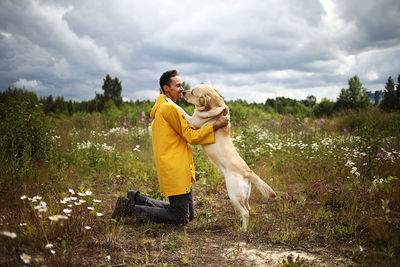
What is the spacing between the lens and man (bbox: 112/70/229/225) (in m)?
3.48

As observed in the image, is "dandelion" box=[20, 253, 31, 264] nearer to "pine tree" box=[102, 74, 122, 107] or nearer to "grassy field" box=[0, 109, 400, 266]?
"grassy field" box=[0, 109, 400, 266]

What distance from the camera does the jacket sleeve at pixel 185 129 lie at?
11.3ft

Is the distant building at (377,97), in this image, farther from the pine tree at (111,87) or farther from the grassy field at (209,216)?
the pine tree at (111,87)

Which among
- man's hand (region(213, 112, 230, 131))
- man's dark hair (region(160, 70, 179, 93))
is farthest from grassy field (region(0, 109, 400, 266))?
man's dark hair (region(160, 70, 179, 93))

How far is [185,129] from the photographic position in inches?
139

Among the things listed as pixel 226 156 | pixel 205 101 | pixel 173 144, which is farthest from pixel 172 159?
pixel 205 101

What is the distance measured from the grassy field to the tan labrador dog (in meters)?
0.56

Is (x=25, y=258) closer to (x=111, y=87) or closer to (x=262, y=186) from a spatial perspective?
(x=262, y=186)

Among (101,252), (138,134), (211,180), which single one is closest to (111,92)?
(138,134)

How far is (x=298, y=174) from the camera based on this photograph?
590 cm

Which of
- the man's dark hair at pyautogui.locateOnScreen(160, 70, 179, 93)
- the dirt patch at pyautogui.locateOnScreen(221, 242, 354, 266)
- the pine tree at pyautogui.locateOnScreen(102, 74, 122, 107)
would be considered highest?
the pine tree at pyautogui.locateOnScreen(102, 74, 122, 107)

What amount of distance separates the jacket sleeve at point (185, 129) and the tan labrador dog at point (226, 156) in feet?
0.38

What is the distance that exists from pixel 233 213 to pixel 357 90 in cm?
3762

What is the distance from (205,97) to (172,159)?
0.96 meters
